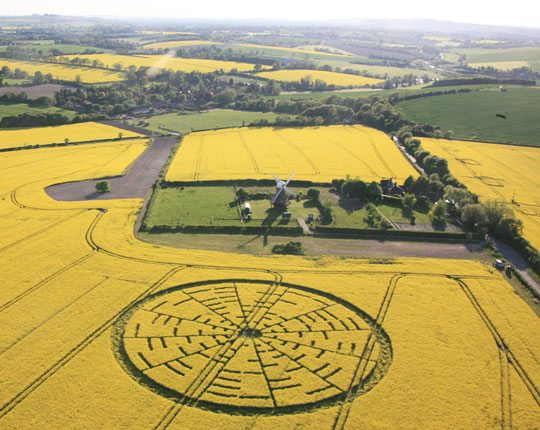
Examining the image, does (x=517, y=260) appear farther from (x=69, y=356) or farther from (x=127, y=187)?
(x=127, y=187)

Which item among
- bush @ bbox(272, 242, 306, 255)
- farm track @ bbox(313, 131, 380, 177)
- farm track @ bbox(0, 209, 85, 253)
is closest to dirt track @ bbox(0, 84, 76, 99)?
farm track @ bbox(313, 131, 380, 177)

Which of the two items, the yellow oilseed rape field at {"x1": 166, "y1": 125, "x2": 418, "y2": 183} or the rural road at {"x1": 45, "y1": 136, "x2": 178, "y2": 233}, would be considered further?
the yellow oilseed rape field at {"x1": 166, "y1": 125, "x2": 418, "y2": 183}

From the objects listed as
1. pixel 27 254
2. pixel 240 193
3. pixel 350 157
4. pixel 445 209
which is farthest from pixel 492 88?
pixel 27 254

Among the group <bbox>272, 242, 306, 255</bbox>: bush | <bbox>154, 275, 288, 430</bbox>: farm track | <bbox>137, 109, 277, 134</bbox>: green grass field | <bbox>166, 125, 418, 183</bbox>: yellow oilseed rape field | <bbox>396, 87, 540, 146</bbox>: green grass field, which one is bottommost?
<bbox>137, 109, 277, 134</bbox>: green grass field

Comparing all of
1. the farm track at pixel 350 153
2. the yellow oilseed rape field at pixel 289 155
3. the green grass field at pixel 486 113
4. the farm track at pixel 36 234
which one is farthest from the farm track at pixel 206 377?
the green grass field at pixel 486 113

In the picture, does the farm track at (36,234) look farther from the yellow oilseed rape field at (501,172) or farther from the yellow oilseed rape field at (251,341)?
the yellow oilseed rape field at (501,172)

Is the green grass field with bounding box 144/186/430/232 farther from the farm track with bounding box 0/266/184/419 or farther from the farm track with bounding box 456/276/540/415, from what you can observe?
the farm track with bounding box 456/276/540/415

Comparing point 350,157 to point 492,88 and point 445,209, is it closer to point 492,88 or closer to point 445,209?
point 445,209
